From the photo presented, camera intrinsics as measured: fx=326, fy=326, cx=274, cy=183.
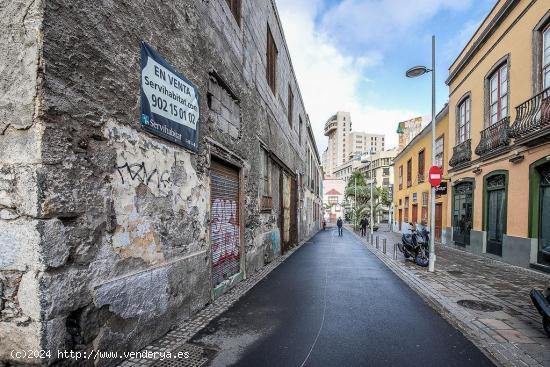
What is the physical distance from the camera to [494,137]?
12188mm

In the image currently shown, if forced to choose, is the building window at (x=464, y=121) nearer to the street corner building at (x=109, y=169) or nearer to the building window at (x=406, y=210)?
the building window at (x=406, y=210)

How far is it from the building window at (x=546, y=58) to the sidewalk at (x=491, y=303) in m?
5.67

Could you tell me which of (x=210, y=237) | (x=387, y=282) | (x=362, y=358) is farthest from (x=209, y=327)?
(x=387, y=282)

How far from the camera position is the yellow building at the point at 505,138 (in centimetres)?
970

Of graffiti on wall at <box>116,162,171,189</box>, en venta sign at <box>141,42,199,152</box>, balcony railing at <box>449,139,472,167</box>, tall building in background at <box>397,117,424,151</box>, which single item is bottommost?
graffiti on wall at <box>116,162,171,189</box>

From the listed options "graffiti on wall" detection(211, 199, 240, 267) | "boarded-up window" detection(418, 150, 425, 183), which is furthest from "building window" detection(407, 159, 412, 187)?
"graffiti on wall" detection(211, 199, 240, 267)

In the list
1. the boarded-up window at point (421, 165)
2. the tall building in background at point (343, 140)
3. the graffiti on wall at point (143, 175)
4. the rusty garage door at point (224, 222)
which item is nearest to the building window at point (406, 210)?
the boarded-up window at point (421, 165)

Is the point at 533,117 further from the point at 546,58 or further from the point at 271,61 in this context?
the point at 271,61

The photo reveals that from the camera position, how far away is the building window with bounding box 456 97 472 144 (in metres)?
15.4

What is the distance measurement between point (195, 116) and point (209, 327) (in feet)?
10.5

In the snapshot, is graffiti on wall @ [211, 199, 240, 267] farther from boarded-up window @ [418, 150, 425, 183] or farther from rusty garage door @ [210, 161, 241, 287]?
boarded-up window @ [418, 150, 425, 183]

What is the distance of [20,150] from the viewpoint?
269 cm

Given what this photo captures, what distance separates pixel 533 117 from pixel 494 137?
8.22 feet

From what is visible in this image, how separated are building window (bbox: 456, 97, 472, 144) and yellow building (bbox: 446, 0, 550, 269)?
48mm
